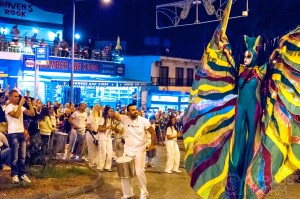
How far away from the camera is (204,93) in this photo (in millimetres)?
6383

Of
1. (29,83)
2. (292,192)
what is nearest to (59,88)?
(29,83)

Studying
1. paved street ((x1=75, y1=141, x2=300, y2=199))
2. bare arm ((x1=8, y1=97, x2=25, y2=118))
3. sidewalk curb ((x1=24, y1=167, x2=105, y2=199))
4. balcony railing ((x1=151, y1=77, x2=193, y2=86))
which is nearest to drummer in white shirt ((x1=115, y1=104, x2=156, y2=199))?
paved street ((x1=75, y1=141, x2=300, y2=199))

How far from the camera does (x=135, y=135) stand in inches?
351

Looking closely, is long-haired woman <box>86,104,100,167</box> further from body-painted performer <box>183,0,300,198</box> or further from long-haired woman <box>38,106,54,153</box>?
body-painted performer <box>183,0,300,198</box>

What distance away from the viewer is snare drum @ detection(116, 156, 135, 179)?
872 cm

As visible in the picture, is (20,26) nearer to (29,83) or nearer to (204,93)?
(29,83)

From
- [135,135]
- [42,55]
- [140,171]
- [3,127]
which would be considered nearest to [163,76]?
[42,55]

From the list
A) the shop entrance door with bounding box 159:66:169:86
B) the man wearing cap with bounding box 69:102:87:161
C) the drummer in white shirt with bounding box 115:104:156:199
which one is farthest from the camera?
the shop entrance door with bounding box 159:66:169:86

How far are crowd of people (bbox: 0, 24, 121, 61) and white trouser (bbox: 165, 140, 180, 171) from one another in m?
14.4

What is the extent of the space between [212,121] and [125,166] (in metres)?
2.88

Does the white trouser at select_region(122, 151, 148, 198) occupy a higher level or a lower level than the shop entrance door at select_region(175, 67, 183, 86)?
lower

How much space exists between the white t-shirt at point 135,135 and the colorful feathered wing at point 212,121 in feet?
8.37

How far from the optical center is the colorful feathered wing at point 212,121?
6.15 metres

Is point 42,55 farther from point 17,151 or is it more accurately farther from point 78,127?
point 17,151
